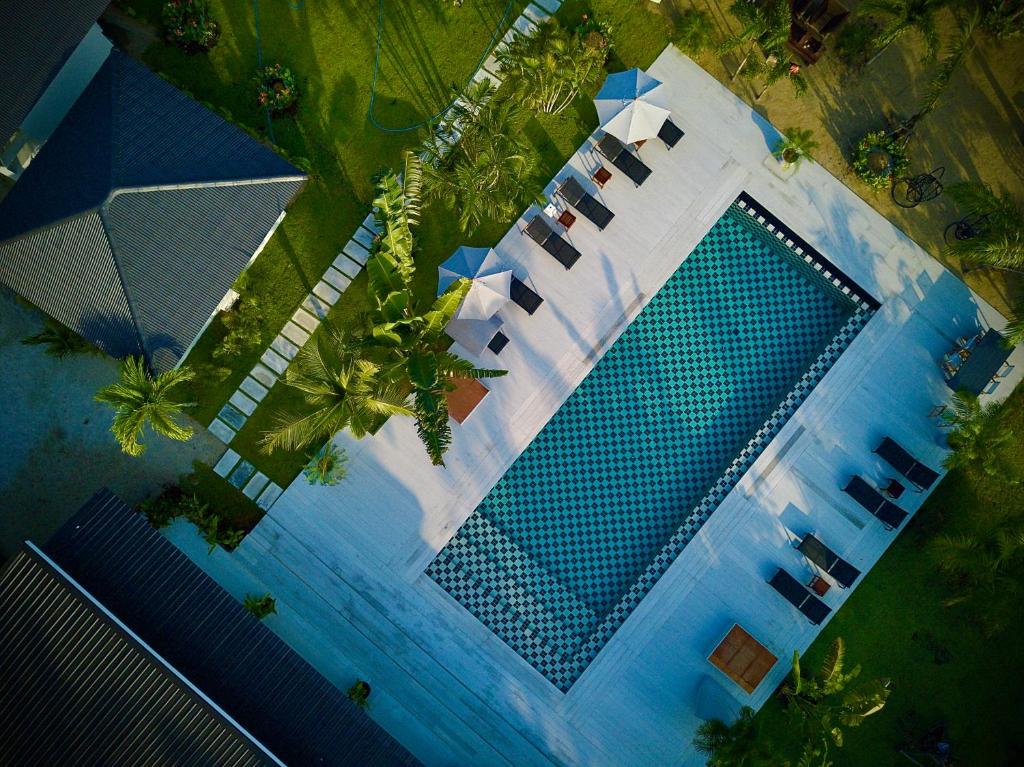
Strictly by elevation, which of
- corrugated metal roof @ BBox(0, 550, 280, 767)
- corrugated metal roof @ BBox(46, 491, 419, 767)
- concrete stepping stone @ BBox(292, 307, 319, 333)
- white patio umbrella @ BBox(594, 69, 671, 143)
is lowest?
corrugated metal roof @ BBox(0, 550, 280, 767)

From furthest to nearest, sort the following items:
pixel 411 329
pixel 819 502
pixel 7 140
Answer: pixel 819 502 → pixel 7 140 → pixel 411 329

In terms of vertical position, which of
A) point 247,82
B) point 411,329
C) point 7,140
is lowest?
point 7,140

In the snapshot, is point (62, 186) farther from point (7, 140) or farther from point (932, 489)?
point (932, 489)

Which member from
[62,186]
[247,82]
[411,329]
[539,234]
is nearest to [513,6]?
[539,234]

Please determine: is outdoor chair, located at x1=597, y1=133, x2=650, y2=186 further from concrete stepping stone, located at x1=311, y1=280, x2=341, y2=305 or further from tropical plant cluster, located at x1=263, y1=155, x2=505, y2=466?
concrete stepping stone, located at x1=311, y1=280, x2=341, y2=305

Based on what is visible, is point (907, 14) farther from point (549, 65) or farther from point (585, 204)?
point (585, 204)

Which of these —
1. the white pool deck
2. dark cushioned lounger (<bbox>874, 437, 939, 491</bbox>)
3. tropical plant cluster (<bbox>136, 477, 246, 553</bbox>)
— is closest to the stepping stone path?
tropical plant cluster (<bbox>136, 477, 246, 553</bbox>)
